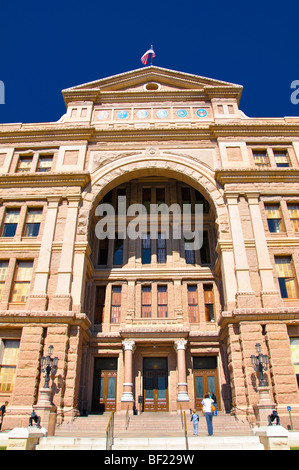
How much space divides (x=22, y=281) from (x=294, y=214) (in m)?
17.4

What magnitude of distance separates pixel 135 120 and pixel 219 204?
32.2 ft

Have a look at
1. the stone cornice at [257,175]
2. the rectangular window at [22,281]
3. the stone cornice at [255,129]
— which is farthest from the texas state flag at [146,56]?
the rectangular window at [22,281]

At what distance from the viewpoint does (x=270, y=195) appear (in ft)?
77.8

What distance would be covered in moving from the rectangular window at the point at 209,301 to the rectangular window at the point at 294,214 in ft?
23.2

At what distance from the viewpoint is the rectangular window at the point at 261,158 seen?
25.4 meters

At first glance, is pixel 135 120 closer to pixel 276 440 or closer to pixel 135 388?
pixel 135 388

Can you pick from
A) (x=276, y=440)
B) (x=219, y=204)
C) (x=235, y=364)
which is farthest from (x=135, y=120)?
(x=276, y=440)

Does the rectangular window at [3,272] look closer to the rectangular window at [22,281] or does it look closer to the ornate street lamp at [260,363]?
the rectangular window at [22,281]

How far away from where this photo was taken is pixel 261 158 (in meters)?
25.8

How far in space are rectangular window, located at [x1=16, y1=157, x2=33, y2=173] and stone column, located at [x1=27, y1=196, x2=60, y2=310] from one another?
3882 millimetres

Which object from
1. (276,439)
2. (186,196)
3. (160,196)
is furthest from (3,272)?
(276,439)

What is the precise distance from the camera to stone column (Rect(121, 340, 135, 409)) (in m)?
21.3

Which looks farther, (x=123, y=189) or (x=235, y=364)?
(x=123, y=189)

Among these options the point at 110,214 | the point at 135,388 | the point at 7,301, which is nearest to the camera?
the point at 7,301
